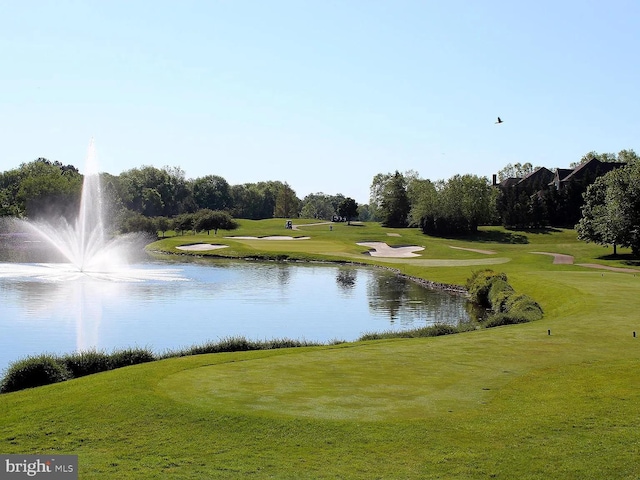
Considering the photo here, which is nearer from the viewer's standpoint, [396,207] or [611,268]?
[611,268]

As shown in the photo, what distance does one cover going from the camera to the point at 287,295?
49812 millimetres

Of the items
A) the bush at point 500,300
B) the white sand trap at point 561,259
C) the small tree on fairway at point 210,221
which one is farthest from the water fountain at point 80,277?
the white sand trap at point 561,259

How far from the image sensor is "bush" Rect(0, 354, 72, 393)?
19938 mm

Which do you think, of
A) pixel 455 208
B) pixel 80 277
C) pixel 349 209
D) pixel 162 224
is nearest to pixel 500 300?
pixel 80 277

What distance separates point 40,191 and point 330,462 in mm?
128837

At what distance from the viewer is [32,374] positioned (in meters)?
20.3

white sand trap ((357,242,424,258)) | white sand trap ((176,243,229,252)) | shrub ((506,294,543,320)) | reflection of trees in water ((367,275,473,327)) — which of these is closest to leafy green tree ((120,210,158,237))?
white sand trap ((176,243,229,252))

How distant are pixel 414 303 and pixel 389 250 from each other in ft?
156

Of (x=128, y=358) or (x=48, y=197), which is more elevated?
(x=48, y=197)

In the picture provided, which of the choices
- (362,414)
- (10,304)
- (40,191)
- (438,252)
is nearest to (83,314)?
(10,304)

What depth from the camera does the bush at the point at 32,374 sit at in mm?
19938

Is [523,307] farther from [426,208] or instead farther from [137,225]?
[137,225]

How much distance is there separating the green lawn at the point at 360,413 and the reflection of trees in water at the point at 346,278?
1231 inches

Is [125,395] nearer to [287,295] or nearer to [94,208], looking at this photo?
[287,295]
